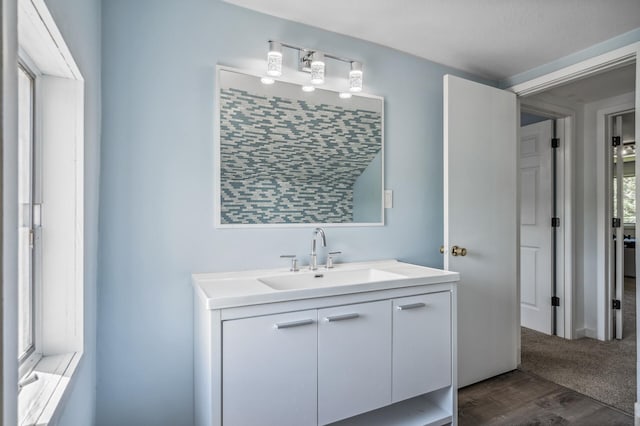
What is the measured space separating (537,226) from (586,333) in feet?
3.55

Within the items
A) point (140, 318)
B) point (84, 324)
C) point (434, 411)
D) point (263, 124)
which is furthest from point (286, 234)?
point (434, 411)

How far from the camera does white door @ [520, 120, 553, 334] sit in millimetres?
3311

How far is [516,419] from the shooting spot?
1940mm

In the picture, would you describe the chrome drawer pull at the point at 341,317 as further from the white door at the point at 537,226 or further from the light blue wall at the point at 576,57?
the white door at the point at 537,226

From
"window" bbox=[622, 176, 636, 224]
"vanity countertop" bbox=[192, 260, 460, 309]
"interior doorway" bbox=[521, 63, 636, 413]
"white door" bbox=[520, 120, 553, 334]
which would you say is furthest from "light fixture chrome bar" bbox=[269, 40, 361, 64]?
"window" bbox=[622, 176, 636, 224]

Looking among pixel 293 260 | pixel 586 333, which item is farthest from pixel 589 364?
pixel 293 260

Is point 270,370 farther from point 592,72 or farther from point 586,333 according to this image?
point 586,333

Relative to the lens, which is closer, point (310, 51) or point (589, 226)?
point (310, 51)

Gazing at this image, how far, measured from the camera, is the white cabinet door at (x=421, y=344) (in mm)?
1646

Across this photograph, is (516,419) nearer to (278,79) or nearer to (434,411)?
(434,411)

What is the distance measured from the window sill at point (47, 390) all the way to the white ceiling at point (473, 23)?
5.74 ft

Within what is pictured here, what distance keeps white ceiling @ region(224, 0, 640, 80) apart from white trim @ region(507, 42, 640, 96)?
12 cm

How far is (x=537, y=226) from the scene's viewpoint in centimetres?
342

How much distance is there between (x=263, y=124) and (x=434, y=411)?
1.80 metres
